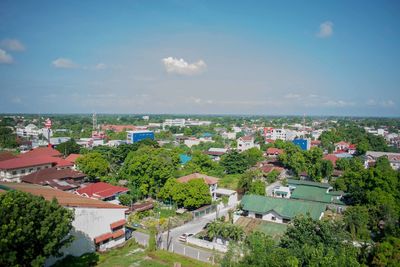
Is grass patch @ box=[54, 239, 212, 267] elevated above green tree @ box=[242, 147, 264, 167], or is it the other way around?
green tree @ box=[242, 147, 264, 167]

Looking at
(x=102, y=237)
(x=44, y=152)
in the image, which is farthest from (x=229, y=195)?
(x=44, y=152)

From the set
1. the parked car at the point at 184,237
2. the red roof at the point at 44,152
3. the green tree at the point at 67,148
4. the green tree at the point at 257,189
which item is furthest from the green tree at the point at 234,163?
the red roof at the point at 44,152

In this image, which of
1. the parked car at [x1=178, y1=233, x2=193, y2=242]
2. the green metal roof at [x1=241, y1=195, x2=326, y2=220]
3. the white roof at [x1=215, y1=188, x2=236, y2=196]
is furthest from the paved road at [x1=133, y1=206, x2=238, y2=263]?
the white roof at [x1=215, y1=188, x2=236, y2=196]

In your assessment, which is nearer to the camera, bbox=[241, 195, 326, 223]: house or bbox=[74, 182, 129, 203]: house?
bbox=[241, 195, 326, 223]: house

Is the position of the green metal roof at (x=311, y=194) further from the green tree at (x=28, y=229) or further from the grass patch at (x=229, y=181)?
the green tree at (x=28, y=229)

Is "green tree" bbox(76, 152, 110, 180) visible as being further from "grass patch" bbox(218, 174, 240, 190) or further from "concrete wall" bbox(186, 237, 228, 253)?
"concrete wall" bbox(186, 237, 228, 253)

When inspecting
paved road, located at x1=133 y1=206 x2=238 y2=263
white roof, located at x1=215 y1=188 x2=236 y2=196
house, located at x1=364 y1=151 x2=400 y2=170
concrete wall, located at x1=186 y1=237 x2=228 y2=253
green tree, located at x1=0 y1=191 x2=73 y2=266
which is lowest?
paved road, located at x1=133 y1=206 x2=238 y2=263
